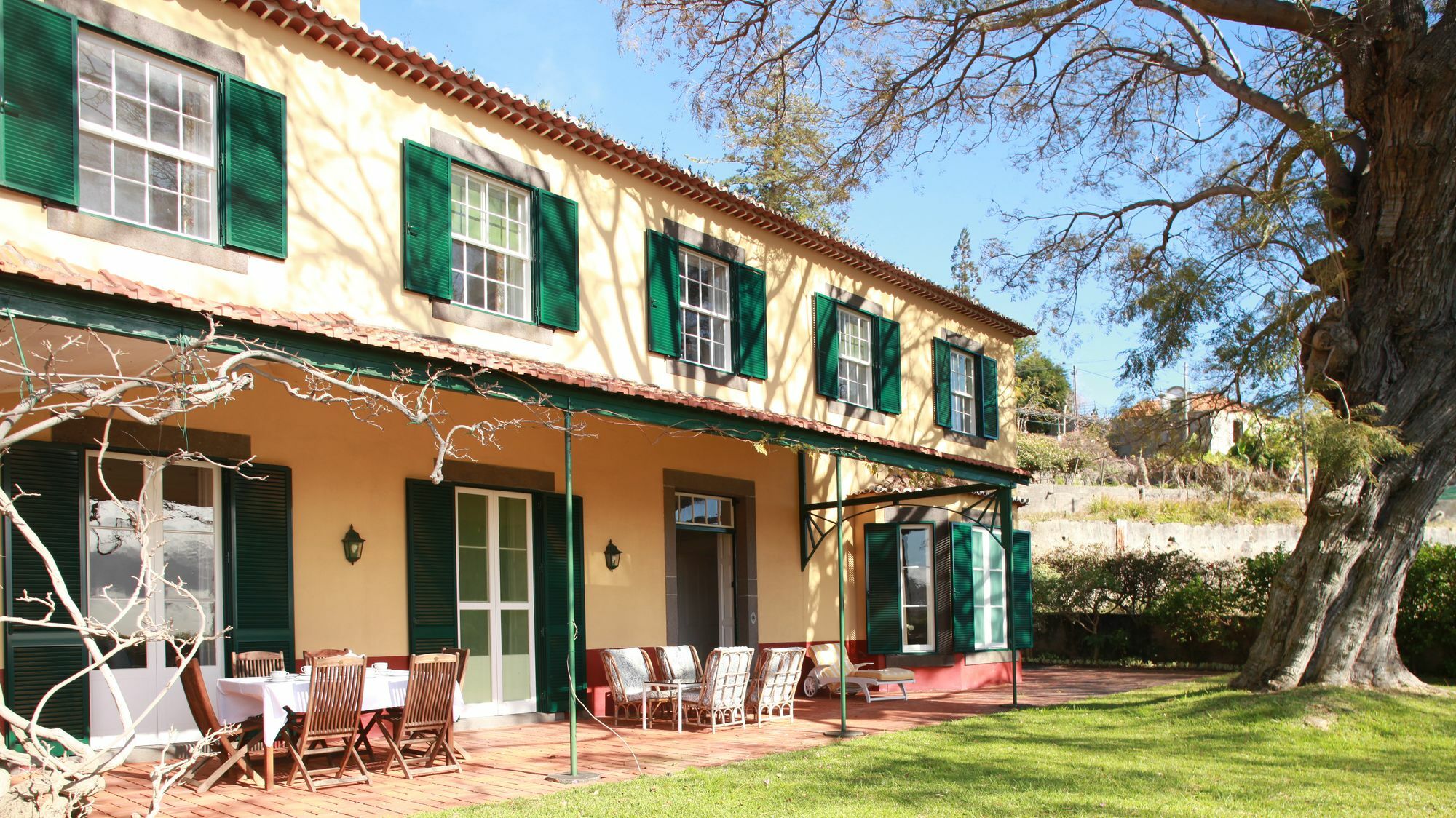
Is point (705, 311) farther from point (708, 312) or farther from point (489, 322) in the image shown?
point (489, 322)

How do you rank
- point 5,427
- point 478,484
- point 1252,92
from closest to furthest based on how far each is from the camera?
point 5,427
point 478,484
point 1252,92

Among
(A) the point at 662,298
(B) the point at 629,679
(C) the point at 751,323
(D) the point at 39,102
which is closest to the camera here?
(D) the point at 39,102

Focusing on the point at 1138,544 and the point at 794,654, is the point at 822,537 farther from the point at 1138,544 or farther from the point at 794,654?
the point at 1138,544

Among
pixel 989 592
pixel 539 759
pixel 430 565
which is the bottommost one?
pixel 539 759

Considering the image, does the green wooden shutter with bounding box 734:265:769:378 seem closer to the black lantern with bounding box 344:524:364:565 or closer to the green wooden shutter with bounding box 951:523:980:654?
the green wooden shutter with bounding box 951:523:980:654

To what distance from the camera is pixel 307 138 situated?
336 inches

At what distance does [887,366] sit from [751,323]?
3.01m

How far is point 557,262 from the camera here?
10477 millimetres

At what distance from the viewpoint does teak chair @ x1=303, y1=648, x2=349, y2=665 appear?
8055 mm

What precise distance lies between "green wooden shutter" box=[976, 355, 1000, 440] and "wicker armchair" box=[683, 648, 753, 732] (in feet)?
26.4

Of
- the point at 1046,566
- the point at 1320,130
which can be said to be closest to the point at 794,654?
the point at 1320,130

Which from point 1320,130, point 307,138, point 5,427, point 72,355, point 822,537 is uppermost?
point 1320,130

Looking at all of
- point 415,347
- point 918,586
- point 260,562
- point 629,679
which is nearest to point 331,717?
point 260,562

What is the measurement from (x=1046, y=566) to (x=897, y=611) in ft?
21.6
